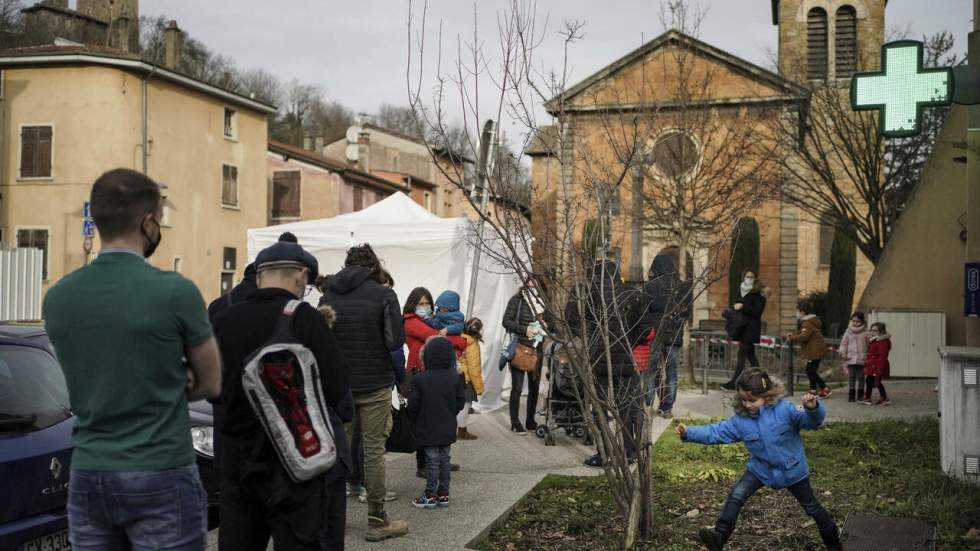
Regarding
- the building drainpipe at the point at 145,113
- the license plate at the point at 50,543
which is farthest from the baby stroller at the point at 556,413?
the building drainpipe at the point at 145,113

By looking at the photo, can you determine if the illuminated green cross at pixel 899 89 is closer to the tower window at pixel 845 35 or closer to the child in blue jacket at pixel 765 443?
the child in blue jacket at pixel 765 443

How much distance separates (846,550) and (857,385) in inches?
433

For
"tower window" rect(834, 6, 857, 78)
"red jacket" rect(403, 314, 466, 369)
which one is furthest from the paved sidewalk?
"tower window" rect(834, 6, 857, 78)

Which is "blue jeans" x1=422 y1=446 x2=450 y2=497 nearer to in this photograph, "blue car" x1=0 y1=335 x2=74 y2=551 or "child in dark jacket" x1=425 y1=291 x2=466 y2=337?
"child in dark jacket" x1=425 y1=291 x2=466 y2=337

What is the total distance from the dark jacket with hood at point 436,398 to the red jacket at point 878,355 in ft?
29.1

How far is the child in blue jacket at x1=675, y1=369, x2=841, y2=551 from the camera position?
5922mm

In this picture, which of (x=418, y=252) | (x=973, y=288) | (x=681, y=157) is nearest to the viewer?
(x=973, y=288)

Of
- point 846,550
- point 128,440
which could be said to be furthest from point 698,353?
point 128,440

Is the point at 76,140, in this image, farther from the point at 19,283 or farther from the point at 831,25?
the point at 831,25

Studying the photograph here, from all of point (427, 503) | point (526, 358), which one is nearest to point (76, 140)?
point (526, 358)

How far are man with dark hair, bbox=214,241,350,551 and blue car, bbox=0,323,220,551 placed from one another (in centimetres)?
127

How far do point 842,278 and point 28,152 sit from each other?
28626 mm

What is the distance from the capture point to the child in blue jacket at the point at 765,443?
592 cm

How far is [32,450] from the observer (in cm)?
496
